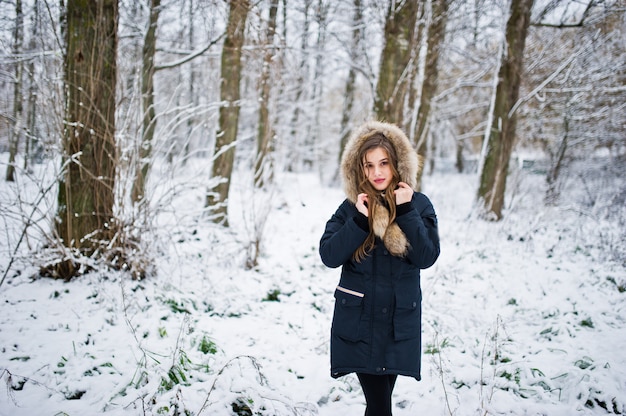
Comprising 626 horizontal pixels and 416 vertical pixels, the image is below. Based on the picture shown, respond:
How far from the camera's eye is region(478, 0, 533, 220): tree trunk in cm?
738

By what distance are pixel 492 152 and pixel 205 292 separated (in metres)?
6.89

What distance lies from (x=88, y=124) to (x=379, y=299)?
351 cm

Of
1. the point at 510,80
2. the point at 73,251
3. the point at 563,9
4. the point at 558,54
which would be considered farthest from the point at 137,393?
the point at 558,54

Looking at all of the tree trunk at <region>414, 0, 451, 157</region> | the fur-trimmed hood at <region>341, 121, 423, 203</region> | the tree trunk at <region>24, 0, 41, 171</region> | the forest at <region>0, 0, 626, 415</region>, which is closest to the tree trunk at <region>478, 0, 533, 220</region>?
the forest at <region>0, 0, 626, 415</region>

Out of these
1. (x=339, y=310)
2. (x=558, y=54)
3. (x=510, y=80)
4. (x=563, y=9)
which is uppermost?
(x=563, y=9)

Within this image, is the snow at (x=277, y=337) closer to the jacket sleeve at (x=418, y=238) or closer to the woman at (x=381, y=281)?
the woman at (x=381, y=281)

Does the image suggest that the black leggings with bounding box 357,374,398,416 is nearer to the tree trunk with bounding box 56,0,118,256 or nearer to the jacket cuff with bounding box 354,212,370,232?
the jacket cuff with bounding box 354,212,370,232

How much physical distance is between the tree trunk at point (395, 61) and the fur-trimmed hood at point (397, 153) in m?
Result: 4.38

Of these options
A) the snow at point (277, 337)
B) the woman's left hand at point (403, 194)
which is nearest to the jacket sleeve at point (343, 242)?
the woman's left hand at point (403, 194)

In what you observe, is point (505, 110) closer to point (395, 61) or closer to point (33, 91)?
point (395, 61)

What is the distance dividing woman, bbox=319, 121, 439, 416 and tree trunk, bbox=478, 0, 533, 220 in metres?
6.22

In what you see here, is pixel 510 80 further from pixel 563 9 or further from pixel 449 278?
pixel 449 278

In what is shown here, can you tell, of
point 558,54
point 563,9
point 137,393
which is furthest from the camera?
point 558,54

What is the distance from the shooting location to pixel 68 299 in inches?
133
